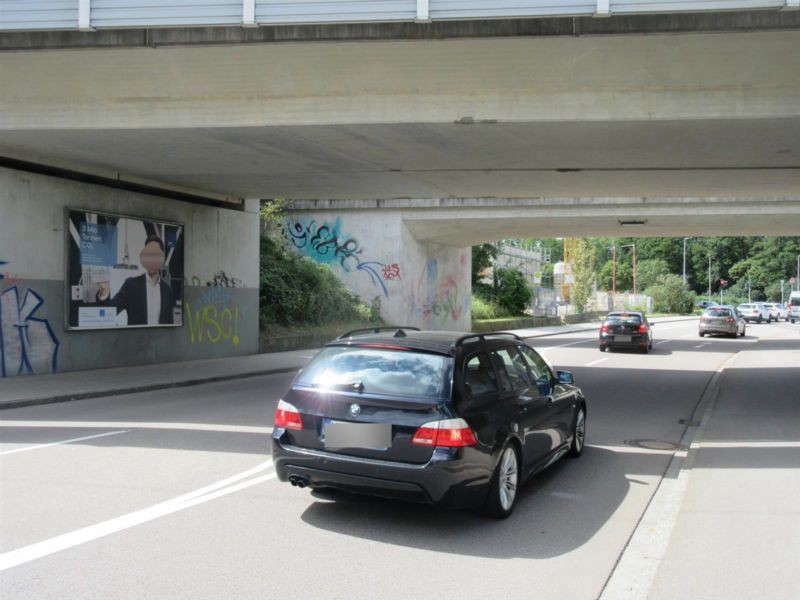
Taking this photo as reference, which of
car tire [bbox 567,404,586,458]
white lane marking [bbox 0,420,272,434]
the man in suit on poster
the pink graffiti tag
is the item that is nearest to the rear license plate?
car tire [bbox 567,404,586,458]

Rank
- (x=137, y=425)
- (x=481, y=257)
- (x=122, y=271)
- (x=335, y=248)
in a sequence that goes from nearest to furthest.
Result: (x=137, y=425), (x=122, y=271), (x=335, y=248), (x=481, y=257)

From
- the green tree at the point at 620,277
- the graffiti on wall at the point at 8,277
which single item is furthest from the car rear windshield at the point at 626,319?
the green tree at the point at 620,277

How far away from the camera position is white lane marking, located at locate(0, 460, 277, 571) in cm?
483

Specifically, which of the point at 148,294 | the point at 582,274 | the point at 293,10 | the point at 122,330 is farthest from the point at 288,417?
the point at 582,274

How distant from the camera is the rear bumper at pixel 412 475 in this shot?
5199mm

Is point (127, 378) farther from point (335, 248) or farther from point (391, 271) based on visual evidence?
point (335, 248)

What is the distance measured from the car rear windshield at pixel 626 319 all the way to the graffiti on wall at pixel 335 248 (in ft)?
27.4

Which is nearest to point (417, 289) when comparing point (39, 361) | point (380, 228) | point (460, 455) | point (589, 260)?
point (380, 228)

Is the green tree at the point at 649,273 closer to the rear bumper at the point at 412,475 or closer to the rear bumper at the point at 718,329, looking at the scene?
the rear bumper at the point at 718,329

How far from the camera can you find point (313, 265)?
94.1ft

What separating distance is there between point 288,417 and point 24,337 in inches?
423

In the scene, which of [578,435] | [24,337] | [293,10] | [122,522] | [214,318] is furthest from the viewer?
[214,318]

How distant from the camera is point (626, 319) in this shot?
84.9ft

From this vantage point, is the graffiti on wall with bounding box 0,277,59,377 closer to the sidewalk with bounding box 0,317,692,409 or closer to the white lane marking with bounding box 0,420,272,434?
the sidewalk with bounding box 0,317,692,409
